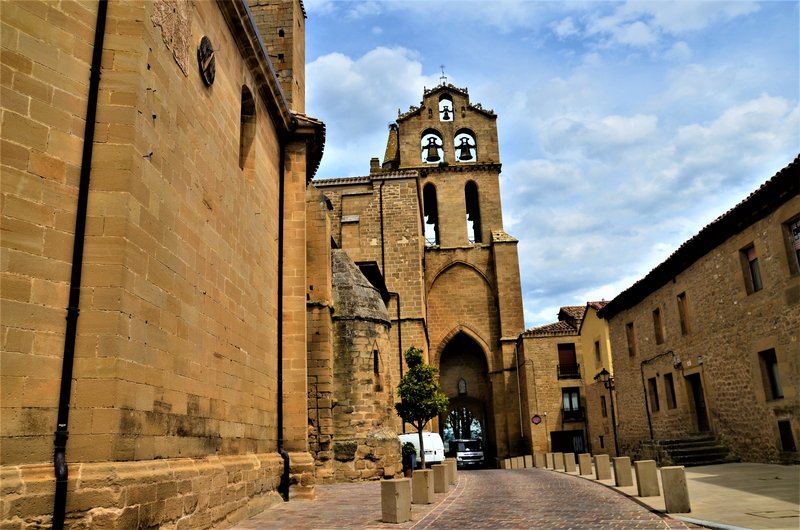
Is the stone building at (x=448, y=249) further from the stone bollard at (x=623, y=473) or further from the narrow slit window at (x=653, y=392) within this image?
the stone bollard at (x=623, y=473)

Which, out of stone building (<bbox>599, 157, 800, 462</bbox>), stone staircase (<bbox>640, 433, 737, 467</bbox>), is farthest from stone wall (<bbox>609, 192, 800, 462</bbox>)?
stone staircase (<bbox>640, 433, 737, 467</bbox>)

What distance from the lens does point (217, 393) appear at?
8.12 m

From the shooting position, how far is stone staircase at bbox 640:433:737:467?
50.9ft

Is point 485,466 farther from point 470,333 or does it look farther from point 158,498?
point 158,498

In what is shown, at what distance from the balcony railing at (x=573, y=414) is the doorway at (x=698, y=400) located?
15.2 metres

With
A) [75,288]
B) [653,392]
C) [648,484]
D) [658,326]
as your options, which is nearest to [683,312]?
[658,326]

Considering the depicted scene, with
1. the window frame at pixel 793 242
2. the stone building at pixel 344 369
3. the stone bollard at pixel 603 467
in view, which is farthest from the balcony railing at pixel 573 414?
the window frame at pixel 793 242

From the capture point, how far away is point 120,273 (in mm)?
5699

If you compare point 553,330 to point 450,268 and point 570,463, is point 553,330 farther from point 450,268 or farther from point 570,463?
point 570,463

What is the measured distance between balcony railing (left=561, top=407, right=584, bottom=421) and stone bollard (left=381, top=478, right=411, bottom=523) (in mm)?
25346

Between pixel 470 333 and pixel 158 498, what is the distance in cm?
3059

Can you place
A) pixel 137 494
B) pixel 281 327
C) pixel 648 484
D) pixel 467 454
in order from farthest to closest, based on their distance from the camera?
pixel 467 454
pixel 281 327
pixel 648 484
pixel 137 494

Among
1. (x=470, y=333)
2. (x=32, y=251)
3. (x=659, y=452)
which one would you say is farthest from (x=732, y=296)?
(x=470, y=333)

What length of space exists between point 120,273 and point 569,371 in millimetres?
29954
